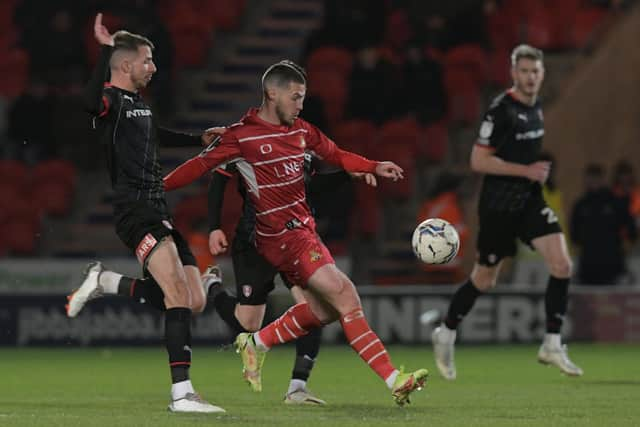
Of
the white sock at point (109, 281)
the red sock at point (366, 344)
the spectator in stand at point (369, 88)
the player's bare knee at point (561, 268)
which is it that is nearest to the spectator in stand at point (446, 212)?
the spectator in stand at point (369, 88)

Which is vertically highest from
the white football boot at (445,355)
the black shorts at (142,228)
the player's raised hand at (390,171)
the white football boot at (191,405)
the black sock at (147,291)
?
the player's raised hand at (390,171)

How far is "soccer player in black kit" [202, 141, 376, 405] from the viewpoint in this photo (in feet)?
29.3

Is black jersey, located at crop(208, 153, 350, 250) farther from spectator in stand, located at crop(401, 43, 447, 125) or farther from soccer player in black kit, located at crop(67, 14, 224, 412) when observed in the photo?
spectator in stand, located at crop(401, 43, 447, 125)

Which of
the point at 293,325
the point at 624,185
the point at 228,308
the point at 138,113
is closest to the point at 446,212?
the point at 624,185

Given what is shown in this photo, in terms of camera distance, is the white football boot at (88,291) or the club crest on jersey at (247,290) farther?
the white football boot at (88,291)

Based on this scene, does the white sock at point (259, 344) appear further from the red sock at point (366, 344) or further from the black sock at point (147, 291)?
the red sock at point (366, 344)

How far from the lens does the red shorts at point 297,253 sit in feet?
27.4

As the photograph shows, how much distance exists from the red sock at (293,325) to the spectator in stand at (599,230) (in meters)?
7.34

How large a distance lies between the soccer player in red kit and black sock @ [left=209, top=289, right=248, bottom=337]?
1.04m

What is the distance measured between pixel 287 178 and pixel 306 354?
1.19 meters

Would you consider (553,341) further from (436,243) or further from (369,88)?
(369,88)

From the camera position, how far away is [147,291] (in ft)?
30.8

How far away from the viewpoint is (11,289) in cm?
1584

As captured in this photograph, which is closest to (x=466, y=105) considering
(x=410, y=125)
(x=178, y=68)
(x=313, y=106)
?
(x=410, y=125)
